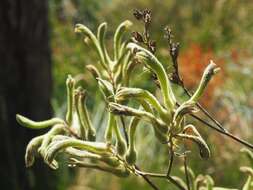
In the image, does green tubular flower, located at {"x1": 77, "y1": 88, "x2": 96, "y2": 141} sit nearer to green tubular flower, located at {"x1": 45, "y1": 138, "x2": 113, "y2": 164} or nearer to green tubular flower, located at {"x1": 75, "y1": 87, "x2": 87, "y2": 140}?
green tubular flower, located at {"x1": 75, "y1": 87, "x2": 87, "y2": 140}

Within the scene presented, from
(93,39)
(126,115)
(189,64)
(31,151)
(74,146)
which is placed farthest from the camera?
(189,64)

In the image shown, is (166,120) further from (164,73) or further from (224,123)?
(224,123)

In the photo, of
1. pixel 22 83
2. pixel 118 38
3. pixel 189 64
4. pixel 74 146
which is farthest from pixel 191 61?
pixel 74 146

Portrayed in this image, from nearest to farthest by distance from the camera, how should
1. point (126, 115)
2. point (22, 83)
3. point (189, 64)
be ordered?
1. point (126, 115)
2. point (22, 83)
3. point (189, 64)

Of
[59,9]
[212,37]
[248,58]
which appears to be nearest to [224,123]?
[248,58]

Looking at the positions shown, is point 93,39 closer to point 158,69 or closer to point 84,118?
point 84,118
